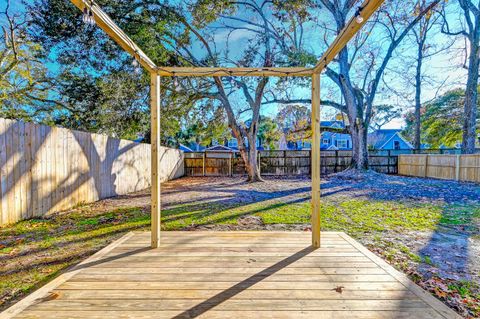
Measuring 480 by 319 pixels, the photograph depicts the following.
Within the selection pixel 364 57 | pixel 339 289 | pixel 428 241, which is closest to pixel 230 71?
pixel 339 289

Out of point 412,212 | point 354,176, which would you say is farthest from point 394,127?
point 412,212

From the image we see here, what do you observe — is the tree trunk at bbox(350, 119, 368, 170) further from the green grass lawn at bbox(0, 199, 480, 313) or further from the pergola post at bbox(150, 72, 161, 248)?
the pergola post at bbox(150, 72, 161, 248)

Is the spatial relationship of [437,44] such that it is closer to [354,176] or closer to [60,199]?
[354,176]

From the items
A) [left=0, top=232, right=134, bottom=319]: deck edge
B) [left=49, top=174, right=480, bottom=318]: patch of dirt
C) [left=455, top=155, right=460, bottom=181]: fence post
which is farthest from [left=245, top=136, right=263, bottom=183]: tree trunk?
[left=455, top=155, right=460, bottom=181]: fence post

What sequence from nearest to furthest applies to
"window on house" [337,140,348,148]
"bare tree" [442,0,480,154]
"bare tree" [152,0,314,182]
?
"bare tree" [152,0,314,182] < "bare tree" [442,0,480,154] < "window on house" [337,140,348,148]

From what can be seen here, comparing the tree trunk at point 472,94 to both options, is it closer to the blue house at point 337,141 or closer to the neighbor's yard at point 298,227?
the neighbor's yard at point 298,227

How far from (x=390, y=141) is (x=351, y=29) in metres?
27.9

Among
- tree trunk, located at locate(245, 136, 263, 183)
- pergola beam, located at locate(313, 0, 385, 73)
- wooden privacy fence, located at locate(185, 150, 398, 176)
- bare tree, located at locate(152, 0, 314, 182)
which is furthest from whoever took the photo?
wooden privacy fence, located at locate(185, 150, 398, 176)

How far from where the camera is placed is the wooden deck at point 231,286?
1479 millimetres

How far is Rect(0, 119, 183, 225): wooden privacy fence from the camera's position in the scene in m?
3.43

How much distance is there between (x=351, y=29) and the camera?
5.98 ft

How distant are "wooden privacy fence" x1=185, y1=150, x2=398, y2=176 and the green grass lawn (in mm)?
6887

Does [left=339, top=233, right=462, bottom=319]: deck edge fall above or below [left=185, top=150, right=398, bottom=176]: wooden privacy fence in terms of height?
below

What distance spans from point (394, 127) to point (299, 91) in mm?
23122
